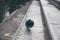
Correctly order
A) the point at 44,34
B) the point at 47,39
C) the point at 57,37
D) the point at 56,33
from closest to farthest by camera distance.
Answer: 1. the point at 57,37
2. the point at 56,33
3. the point at 47,39
4. the point at 44,34

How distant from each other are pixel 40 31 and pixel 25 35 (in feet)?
1.08

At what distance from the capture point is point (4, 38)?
13.1 feet

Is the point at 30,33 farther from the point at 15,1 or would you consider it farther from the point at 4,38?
the point at 15,1

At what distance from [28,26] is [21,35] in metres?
0.24

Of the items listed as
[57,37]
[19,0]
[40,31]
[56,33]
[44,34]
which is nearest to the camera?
[57,37]

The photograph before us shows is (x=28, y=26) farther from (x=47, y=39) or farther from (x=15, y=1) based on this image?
(x=15, y=1)

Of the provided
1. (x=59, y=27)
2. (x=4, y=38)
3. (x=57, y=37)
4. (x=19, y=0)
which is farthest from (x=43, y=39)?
(x=19, y=0)

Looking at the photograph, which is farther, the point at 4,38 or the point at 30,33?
the point at 4,38

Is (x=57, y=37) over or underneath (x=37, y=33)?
over

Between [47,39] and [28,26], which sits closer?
[47,39]

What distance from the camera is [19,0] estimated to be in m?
18.2

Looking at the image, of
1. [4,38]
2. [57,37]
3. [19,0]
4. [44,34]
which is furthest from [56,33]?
[19,0]

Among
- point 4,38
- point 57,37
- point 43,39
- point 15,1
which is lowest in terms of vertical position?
point 15,1

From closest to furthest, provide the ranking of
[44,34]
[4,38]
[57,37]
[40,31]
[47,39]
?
[57,37] < [47,39] < [44,34] < [40,31] < [4,38]
